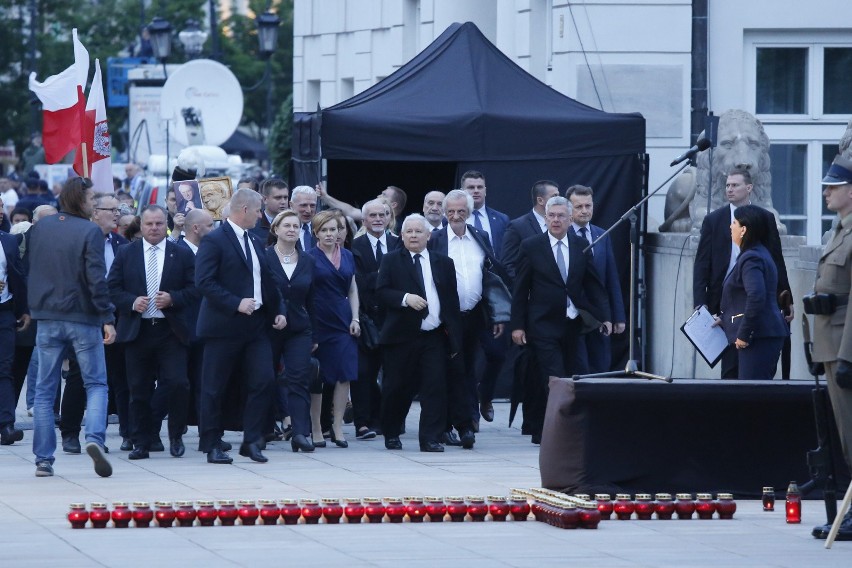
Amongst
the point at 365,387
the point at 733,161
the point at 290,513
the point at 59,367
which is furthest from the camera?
the point at 733,161

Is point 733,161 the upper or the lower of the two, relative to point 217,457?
upper

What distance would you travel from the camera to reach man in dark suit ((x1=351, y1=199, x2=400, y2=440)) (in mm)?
15641

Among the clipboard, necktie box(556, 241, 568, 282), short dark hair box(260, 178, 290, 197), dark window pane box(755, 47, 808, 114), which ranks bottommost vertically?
the clipboard

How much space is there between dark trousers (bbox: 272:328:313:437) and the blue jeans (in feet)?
5.27

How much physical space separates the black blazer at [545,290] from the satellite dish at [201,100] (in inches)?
703

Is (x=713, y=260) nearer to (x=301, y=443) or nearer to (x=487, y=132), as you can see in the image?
(x=301, y=443)

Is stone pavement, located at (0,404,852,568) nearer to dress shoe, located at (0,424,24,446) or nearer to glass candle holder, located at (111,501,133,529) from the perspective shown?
glass candle holder, located at (111,501,133,529)

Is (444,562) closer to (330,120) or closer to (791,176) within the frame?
(330,120)

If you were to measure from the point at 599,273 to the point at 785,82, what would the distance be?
7.41 meters

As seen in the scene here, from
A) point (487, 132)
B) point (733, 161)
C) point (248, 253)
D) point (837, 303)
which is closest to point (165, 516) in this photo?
point (248, 253)

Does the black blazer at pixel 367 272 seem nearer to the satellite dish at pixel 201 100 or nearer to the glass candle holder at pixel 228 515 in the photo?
the glass candle holder at pixel 228 515

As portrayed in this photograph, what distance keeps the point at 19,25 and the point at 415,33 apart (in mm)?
25014

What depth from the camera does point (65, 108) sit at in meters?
16.8

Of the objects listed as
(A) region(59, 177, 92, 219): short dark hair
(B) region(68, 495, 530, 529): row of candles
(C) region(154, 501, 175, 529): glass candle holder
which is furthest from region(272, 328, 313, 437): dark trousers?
(C) region(154, 501, 175, 529): glass candle holder
